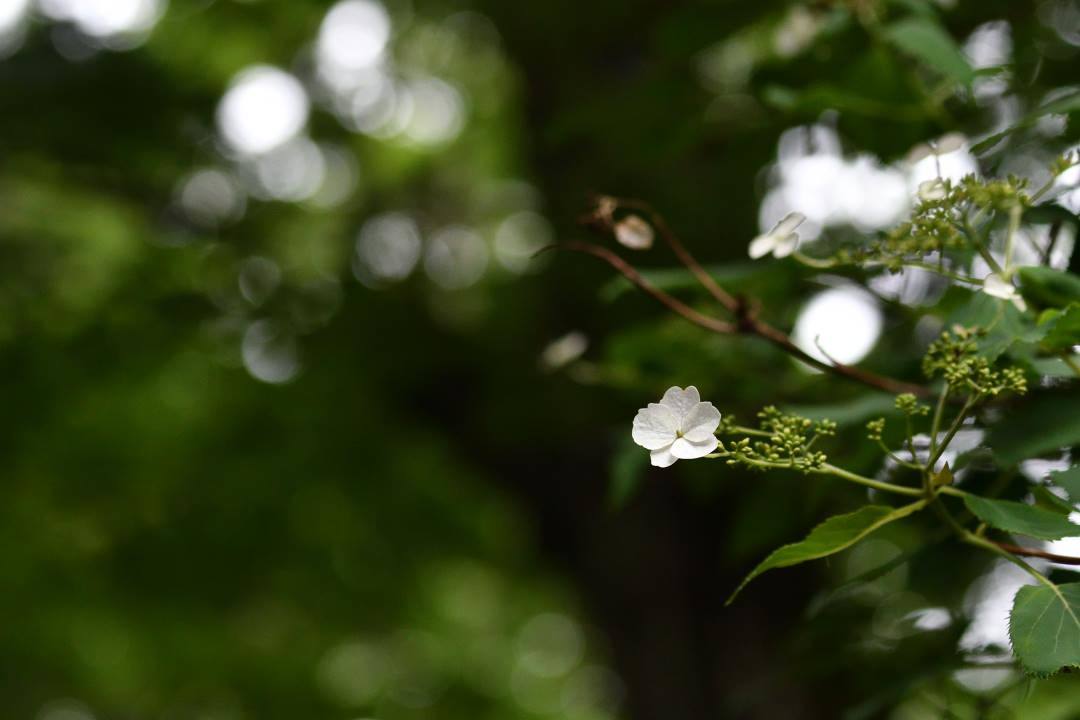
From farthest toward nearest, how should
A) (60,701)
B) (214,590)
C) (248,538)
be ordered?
(60,701) → (214,590) → (248,538)

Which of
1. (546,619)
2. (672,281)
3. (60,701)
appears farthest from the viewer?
(546,619)

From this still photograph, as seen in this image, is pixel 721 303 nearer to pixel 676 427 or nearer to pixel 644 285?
pixel 644 285

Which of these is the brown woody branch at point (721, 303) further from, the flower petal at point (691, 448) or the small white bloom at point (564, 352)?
the small white bloom at point (564, 352)

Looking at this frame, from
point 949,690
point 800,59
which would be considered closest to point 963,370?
point 949,690

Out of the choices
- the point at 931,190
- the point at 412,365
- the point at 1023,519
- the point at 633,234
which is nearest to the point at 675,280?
the point at 633,234

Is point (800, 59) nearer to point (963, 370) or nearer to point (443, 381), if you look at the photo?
point (963, 370)

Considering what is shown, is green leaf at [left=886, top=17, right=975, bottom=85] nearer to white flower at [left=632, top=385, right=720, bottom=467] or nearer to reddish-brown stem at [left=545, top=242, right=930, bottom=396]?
reddish-brown stem at [left=545, top=242, right=930, bottom=396]
